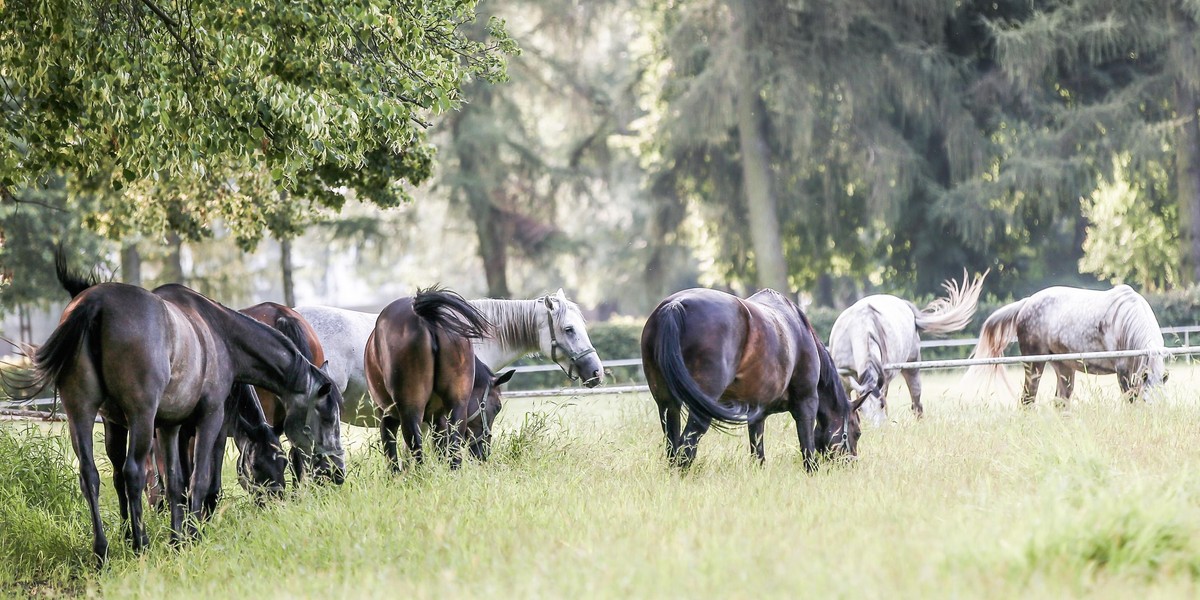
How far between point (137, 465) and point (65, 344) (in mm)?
791

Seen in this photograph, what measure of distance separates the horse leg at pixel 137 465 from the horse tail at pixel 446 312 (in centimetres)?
215

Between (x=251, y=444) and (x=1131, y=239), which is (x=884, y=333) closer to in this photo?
(x=251, y=444)

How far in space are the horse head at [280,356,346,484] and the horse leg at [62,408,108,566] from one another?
1.45 meters

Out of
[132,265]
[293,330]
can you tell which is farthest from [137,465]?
[132,265]

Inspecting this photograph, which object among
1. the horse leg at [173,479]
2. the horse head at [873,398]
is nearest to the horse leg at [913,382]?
the horse head at [873,398]

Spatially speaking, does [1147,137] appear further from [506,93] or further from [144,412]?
[144,412]

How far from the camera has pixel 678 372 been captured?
7.36 metres

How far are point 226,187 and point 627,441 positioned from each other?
6.52 meters

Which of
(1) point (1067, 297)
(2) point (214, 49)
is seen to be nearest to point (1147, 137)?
(1) point (1067, 297)

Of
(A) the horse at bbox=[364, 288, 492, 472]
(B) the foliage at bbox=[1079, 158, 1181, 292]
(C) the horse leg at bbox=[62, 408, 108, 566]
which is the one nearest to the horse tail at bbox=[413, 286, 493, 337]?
(A) the horse at bbox=[364, 288, 492, 472]

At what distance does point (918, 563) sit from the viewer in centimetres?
463

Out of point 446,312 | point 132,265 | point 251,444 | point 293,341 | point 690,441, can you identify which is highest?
point 132,265

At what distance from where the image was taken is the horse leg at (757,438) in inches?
322

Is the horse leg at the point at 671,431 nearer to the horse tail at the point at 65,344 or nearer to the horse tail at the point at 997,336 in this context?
the horse tail at the point at 65,344
